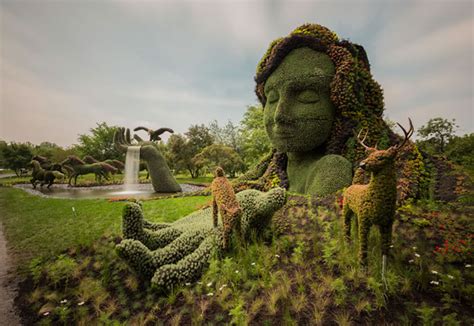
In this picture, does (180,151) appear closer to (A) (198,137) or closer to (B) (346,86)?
(A) (198,137)

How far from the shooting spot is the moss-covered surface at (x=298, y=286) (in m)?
2.18

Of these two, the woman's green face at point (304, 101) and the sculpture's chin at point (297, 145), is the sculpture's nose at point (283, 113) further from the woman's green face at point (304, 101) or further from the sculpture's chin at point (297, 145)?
the sculpture's chin at point (297, 145)

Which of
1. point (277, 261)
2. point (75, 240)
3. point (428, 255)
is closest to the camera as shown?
point (428, 255)

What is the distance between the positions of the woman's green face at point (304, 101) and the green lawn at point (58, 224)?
426cm

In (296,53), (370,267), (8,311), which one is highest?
(296,53)

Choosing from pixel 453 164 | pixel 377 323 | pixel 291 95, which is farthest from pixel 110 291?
pixel 453 164

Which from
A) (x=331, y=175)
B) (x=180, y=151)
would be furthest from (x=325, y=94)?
(x=180, y=151)

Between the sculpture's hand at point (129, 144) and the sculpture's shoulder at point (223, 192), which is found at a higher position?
the sculpture's hand at point (129, 144)

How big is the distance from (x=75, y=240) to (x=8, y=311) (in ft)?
7.72

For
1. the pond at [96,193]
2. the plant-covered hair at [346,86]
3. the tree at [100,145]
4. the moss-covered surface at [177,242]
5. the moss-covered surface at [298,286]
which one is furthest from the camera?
the tree at [100,145]

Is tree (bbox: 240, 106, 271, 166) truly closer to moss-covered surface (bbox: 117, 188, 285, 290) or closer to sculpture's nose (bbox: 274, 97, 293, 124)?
sculpture's nose (bbox: 274, 97, 293, 124)

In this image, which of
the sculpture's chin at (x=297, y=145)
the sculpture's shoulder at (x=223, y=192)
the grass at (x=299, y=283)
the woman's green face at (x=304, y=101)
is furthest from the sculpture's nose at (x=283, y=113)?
the sculpture's shoulder at (x=223, y=192)

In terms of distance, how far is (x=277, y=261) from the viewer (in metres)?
3.18

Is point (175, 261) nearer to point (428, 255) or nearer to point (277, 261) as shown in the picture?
point (277, 261)
